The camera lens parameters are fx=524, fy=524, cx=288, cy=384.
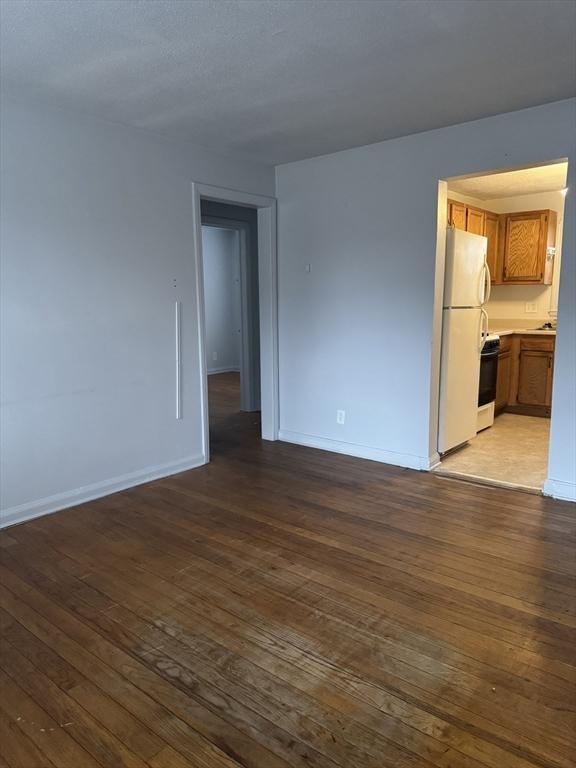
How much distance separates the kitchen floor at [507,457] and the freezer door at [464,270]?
126 centimetres

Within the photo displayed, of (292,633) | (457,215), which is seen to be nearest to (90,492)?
A: (292,633)

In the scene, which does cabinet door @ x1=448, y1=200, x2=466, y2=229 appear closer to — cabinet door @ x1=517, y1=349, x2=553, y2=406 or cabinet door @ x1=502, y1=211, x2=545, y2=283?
cabinet door @ x1=502, y1=211, x2=545, y2=283

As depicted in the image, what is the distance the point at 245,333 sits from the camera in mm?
6133

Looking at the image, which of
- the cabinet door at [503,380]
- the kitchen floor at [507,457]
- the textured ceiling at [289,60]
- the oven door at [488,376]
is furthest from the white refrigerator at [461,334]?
the cabinet door at [503,380]

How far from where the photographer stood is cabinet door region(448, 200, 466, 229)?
4920mm

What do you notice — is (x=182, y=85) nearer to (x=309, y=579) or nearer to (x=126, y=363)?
(x=126, y=363)

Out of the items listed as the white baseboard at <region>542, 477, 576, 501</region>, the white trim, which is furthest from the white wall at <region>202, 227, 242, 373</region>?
the white baseboard at <region>542, 477, 576, 501</region>

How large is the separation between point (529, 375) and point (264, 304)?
3.12 metres

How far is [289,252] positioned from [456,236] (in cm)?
145

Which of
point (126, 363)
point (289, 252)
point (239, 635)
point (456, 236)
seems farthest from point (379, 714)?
point (289, 252)

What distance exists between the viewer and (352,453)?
14.7 ft

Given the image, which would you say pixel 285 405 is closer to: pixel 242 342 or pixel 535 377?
→ pixel 242 342

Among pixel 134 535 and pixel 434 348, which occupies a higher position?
pixel 434 348

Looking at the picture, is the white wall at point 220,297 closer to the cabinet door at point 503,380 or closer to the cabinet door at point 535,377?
the cabinet door at point 503,380
